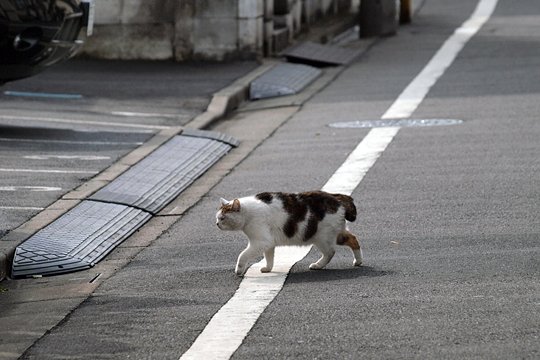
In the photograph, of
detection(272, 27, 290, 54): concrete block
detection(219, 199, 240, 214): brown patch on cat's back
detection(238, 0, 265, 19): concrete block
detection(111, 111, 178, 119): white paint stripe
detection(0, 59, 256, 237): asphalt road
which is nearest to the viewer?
detection(219, 199, 240, 214): brown patch on cat's back

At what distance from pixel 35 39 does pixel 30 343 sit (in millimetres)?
8827

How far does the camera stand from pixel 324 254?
416 inches

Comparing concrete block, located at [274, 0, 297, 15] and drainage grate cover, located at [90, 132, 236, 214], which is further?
concrete block, located at [274, 0, 297, 15]

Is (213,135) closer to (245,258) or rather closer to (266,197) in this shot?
(266,197)

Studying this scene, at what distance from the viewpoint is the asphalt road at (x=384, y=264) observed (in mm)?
8469

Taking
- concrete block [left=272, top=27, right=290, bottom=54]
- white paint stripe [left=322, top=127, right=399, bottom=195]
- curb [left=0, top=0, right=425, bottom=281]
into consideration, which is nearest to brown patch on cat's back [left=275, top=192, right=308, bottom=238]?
curb [left=0, top=0, right=425, bottom=281]

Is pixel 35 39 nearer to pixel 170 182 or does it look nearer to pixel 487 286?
pixel 170 182

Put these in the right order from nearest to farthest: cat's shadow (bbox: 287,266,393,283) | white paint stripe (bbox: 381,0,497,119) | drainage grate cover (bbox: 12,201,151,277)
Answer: cat's shadow (bbox: 287,266,393,283) < drainage grate cover (bbox: 12,201,151,277) < white paint stripe (bbox: 381,0,497,119)

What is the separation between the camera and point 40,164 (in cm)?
1539

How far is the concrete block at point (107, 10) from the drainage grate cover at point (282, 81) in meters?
2.81

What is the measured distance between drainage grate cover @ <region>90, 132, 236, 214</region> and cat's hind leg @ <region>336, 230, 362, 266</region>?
3252 mm

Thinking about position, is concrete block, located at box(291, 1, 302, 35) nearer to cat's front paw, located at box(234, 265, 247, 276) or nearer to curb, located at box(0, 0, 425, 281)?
curb, located at box(0, 0, 425, 281)

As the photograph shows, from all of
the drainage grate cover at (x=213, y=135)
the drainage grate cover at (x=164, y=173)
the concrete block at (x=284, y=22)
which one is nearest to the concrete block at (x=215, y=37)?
the concrete block at (x=284, y=22)

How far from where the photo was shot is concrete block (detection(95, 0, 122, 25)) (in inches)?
989
